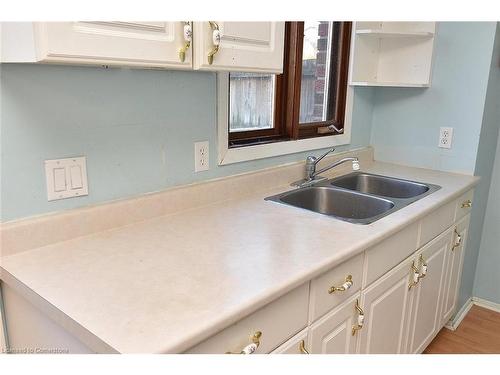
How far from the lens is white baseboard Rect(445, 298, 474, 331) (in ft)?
8.14

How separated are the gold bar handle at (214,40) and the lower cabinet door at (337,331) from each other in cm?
78

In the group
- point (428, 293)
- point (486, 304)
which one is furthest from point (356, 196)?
point (486, 304)

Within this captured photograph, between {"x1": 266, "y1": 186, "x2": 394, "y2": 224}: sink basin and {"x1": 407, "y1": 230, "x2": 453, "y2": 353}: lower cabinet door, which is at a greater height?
{"x1": 266, "y1": 186, "x2": 394, "y2": 224}: sink basin

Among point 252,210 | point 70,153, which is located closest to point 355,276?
point 252,210

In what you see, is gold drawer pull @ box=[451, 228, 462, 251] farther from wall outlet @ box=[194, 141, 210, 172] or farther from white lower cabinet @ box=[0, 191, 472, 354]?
wall outlet @ box=[194, 141, 210, 172]

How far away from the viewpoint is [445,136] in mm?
2291

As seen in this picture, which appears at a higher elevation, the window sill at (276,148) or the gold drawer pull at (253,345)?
the window sill at (276,148)

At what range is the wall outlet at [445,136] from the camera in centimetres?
228

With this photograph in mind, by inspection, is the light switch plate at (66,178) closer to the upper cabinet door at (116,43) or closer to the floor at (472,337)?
the upper cabinet door at (116,43)

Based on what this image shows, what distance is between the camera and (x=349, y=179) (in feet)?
7.07

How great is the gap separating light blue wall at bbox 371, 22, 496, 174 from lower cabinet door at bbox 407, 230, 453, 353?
510 mm

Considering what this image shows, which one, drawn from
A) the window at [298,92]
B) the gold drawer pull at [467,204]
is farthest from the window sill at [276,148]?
the gold drawer pull at [467,204]

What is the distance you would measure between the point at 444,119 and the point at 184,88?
1.53 meters

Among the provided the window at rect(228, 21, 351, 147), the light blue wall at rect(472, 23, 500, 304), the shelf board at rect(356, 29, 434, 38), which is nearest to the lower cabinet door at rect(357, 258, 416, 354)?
the window at rect(228, 21, 351, 147)
